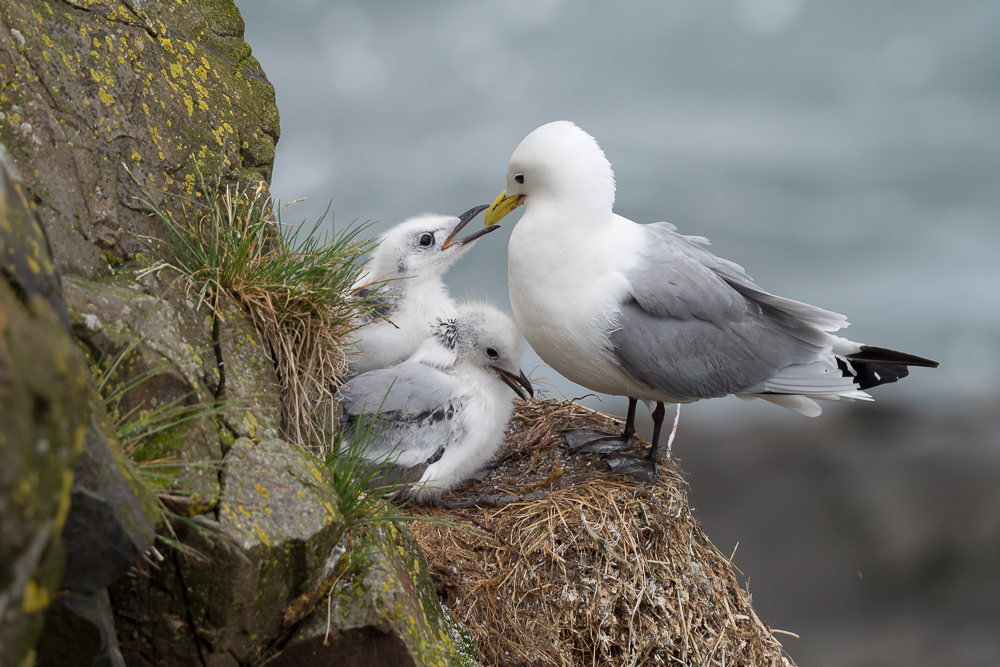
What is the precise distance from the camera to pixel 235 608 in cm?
232

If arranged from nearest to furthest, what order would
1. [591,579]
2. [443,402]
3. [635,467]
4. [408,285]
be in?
[591,579], [443,402], [635,467], [408,285]

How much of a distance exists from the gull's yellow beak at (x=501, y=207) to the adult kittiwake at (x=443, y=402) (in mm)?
554

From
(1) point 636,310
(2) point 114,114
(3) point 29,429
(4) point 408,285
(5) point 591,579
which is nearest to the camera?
(3) point 29,429

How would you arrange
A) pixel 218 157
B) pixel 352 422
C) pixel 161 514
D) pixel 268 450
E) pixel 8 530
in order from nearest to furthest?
pixel 8 530 → pixel 161 514 → pixel 268 450 → pixel 218 157 → pixel 352 422

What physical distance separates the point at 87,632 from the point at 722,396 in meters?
3.17

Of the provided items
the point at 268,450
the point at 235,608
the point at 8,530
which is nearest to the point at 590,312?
the point at 268,450

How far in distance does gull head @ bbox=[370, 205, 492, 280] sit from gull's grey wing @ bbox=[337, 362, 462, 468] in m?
0.86

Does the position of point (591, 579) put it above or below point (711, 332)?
below

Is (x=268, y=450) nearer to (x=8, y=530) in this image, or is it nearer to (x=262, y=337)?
(x=262, y=337)

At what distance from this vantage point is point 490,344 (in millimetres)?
4500

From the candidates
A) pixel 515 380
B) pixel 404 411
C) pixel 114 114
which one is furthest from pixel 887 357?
pixel 114 114

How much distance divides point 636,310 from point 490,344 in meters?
0.95

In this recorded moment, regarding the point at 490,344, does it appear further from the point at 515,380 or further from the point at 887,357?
the point at 887,357

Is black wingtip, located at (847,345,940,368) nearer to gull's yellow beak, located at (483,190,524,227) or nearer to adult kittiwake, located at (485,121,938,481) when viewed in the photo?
adult kittiwake, located at (485,121,938,481)
